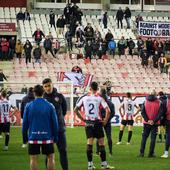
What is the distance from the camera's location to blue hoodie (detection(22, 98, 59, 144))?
14.8 metres

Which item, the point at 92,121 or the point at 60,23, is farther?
the point at 60,23

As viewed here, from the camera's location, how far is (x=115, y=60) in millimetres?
51750

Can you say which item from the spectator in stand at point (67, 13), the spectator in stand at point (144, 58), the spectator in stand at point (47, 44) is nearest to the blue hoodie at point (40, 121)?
the spectator in stand at point (47, 44)

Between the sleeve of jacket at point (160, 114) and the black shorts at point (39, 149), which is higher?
the black shorts at point (39, 149)

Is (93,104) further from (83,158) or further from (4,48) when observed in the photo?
(4,48)

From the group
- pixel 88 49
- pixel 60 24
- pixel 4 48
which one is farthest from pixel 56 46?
pixel 4 48

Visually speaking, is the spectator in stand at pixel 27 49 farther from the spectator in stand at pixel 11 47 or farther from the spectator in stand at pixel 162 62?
the spectator in stand at pixel 162 62

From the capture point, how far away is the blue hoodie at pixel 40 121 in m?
14.8

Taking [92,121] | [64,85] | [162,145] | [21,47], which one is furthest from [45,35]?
[92,121]

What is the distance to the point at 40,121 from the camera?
48.6 feet

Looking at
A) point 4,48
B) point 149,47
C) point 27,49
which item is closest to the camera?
point 27,49

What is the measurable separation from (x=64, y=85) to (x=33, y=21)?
1717cm

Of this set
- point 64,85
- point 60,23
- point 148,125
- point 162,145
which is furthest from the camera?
point 60,23

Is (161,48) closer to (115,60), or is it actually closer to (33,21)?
(115,60)
